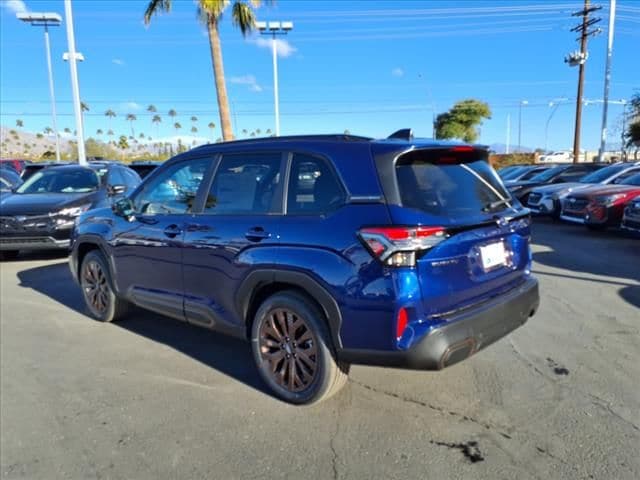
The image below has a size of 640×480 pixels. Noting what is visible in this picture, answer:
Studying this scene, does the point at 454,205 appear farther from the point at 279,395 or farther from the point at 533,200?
the point at 533,200

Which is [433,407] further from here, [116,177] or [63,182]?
[63,182]

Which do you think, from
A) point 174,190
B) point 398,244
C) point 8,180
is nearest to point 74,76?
point 8,180

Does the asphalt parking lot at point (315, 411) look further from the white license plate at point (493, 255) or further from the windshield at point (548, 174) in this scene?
the windshield at point (548, 174)

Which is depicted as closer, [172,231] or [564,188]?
[172,231]

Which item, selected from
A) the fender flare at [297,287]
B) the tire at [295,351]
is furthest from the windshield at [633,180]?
the fender flare at [297,287]

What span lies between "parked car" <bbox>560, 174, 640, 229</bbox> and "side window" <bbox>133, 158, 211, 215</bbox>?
28.1 ft

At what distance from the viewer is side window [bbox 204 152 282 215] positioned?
3.38 meters

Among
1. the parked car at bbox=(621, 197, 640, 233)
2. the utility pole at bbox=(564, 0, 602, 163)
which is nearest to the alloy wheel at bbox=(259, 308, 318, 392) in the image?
the parked car at bbox=(621, 197, 640, 233)

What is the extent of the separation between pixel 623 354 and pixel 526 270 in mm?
1255

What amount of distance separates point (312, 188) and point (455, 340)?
130 cm

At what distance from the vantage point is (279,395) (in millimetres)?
3379

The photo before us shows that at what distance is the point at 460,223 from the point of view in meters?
2.89

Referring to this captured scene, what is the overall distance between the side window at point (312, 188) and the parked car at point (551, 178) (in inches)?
463

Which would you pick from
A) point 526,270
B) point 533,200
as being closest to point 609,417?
point 526,270
